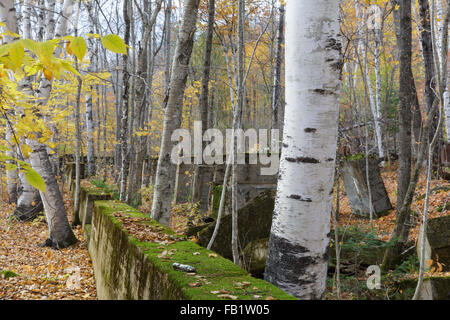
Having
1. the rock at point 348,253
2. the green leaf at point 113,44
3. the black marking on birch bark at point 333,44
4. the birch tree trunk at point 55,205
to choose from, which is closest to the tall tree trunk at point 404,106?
the rock at point 348,253

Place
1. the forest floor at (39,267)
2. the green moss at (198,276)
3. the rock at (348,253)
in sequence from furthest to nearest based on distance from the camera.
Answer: the rock at (348,253) → the forest floor at (39,267) → the green moss at (198,276)

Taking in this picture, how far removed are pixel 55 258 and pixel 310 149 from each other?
5.63 m

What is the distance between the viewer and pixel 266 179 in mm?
7809

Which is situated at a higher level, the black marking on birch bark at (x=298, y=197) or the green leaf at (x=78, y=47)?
the green leaf at (x=78, y=47)

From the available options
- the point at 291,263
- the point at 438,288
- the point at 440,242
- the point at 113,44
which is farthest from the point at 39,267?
the point at 440,242

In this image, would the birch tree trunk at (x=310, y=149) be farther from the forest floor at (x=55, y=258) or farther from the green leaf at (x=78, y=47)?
the forest floor at (x=55, y=258)

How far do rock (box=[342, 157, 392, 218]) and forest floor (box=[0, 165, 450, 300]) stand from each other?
235 mm

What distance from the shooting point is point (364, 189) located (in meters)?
8.56

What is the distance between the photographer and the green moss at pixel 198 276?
5.74ft

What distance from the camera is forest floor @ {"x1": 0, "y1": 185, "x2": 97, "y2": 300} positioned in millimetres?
4273

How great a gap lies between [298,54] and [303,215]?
104 cm

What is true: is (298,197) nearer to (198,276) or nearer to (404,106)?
(198,276)
